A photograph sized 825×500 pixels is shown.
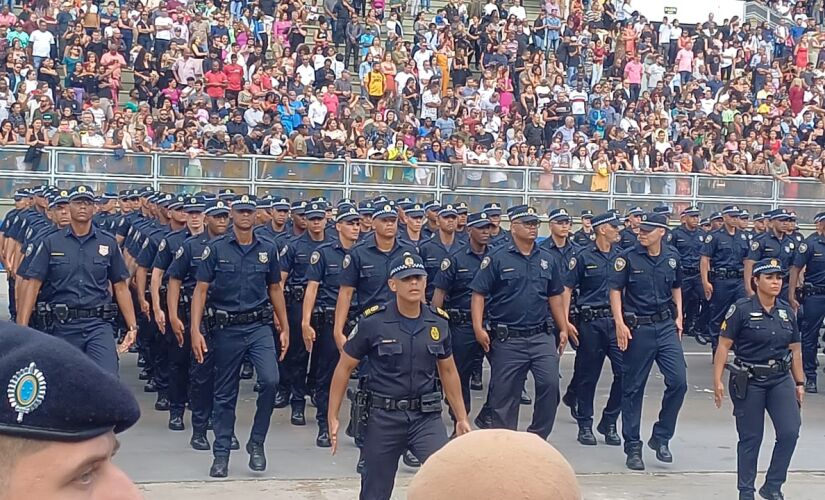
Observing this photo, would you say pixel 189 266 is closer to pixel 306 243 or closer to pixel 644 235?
pixel 306 243

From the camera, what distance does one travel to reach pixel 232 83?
21688mm

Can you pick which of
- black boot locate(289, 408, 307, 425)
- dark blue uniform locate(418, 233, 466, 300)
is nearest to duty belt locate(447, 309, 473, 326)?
dark blue uniform locate(418, 233, 466, 300)

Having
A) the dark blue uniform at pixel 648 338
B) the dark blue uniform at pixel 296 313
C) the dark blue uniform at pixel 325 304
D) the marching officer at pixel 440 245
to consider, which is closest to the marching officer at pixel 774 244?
the marching officer at pixel 440 245

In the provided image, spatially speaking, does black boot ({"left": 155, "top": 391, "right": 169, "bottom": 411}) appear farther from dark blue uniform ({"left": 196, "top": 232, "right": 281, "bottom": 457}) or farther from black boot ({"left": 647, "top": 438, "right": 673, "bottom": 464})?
black boot ({"left": 647, "top": 438, "right": 673, "bottom": 464})

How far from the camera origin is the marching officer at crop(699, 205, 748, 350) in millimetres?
15875

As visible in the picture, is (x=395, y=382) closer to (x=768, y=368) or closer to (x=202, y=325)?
(x=768, y=368)

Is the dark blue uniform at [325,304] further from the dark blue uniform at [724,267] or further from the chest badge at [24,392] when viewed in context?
the chest badge at [24,392]

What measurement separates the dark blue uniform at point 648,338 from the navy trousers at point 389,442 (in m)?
3.15

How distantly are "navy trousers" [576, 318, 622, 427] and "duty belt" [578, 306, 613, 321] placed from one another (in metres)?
0.04

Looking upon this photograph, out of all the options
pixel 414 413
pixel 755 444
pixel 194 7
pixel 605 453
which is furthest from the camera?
pixel 194 7

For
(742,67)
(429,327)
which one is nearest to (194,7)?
(742,67)

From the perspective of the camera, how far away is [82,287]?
30.2ft

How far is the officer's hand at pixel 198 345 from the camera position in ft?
30.0

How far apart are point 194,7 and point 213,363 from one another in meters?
15.5
